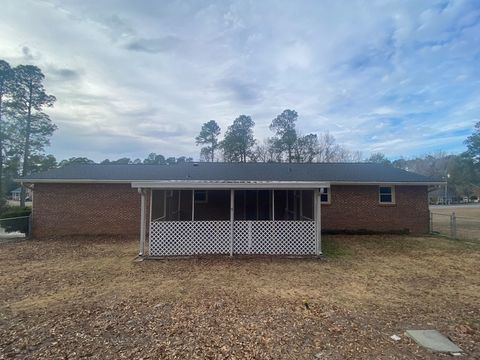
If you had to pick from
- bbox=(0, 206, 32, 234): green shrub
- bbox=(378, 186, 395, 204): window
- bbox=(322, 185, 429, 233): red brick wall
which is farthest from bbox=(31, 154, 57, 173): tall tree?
bbox=(378, 186, 395, 204): window

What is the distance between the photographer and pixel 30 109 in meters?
25.2

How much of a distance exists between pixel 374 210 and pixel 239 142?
25968 millimetres

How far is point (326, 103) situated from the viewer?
19953 millimetres

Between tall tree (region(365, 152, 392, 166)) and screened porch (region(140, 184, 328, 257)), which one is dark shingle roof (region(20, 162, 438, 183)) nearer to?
screened porch (region(140, 184, 328, 257))

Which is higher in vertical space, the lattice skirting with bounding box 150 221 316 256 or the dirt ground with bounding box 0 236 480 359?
the lattice skirting with bounding box 150 221 316 256

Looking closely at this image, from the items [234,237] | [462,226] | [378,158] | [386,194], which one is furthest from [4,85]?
[378,158]

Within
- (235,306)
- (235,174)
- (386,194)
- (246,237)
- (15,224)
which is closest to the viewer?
(235,306)

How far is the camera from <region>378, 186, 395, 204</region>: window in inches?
561

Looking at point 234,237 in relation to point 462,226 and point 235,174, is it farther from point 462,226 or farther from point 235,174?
point 462,226

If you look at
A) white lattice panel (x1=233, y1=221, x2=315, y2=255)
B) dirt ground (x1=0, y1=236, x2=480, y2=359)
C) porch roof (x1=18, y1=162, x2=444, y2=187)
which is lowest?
dirt ground (x1=0, y1=236, x2=480, y2=359)

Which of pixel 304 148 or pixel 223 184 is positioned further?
pixel 304 148

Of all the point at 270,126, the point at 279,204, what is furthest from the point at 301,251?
the point at 270,126

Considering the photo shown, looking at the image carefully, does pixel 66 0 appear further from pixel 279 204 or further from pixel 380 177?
pixel 380 177

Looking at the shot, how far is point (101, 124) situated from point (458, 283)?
22093 mm
